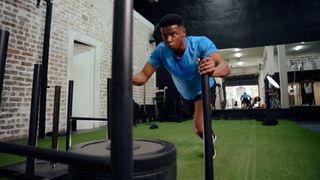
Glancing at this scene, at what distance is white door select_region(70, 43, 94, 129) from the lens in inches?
220

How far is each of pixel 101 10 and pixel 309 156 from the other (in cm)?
597

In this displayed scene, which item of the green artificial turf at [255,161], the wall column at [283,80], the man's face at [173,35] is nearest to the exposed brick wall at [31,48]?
the green artificial turf at [255,161]

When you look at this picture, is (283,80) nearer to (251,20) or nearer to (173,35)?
(251,20)

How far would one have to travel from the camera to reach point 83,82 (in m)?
5.79

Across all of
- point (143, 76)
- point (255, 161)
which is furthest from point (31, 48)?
point (255, 161)

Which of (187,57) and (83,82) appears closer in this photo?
(187,57)

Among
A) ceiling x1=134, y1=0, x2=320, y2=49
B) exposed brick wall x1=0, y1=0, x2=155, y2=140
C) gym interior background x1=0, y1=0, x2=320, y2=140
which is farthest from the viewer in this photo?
ceiling x1=134, y1=0, x2=320, y2=49

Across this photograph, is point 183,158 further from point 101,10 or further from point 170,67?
point 101,10

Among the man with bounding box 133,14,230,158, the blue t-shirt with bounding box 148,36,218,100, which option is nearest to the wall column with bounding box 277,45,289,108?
the man with bounding box 133,14,230,158

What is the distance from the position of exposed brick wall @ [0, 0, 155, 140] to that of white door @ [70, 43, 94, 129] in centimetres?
37

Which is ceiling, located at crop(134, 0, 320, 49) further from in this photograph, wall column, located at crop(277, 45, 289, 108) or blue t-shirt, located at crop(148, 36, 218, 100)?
blue t-shirt, located at crop(148, 36, 218, 100)

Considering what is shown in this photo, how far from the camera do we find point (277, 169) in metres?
2.13

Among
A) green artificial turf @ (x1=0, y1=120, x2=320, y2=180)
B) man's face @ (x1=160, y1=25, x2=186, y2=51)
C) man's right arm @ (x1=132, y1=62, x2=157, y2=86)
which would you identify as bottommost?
green artificial turf @ (x1=0, y1=120, x2=320, y2=180)

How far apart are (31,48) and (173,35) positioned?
345 centimetres
